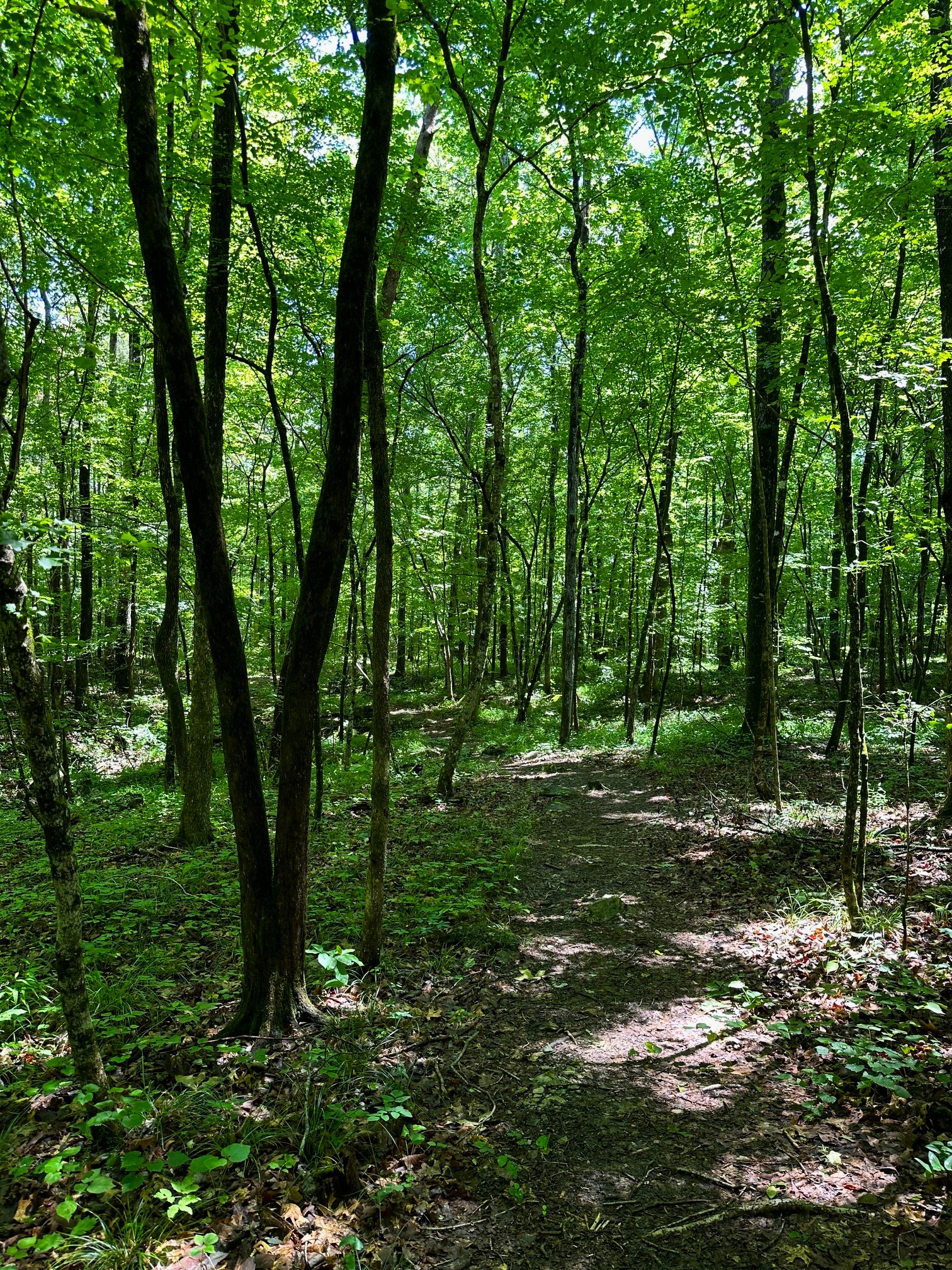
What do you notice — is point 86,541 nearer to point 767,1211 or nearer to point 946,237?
point 767,1211

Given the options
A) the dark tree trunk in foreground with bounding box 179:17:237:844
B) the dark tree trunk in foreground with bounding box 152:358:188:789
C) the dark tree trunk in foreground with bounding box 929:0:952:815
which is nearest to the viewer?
the dark tree trunk in foreground with bounding box 929:0:952:815

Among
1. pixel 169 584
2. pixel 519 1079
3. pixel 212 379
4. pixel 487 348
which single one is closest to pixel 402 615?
pixel 487 348

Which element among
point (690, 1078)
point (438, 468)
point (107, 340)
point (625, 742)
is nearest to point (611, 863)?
point (690, 1078)

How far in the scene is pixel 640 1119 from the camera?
337cm

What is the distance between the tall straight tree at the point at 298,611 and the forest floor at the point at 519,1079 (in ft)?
1.26

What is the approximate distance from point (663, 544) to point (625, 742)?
457cm

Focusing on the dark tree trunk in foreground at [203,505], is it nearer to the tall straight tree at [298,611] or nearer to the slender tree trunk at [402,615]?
the tall straight tree at [298,611]

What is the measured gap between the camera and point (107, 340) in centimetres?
2244

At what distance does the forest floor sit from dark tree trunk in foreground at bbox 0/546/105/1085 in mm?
542

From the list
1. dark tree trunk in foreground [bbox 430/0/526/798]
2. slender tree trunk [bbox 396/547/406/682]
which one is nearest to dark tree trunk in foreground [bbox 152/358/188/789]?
dark tree trunk in foreground [bbox 430/0/526/798]

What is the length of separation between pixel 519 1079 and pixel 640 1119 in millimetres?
718

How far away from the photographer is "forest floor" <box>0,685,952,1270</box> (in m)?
2.59

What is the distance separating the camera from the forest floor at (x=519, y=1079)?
259 centimetres

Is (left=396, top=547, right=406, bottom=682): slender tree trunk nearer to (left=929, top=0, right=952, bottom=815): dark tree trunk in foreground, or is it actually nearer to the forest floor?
(left=929, top=0, right=952, bottom=815): dark tree trunk in foreground
